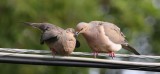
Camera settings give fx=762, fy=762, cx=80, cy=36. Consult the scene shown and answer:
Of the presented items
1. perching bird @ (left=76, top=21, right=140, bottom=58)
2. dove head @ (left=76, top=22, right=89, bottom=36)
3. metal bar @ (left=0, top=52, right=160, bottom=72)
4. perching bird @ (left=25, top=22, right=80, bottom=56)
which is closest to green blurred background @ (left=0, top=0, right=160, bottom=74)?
perching bird @ (left=76, top=21, right=140, bottom=58)

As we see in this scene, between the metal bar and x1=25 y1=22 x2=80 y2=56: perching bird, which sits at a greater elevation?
x1=25 y1=22 x2=80 y2=56: perching bird

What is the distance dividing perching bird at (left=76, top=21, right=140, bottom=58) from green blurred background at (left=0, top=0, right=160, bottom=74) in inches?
81.2

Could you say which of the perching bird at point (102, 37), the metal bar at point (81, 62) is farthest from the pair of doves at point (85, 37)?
the metal bar at point (81, 62)

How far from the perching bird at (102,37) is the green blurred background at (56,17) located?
81.2 inches

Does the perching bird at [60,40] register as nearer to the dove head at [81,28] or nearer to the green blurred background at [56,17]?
the dove head at [81,28]

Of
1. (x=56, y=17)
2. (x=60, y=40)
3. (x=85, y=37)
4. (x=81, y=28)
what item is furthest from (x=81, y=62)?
(x=56, y=17)

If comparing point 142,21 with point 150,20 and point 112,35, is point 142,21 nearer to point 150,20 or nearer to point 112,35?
point 150,20

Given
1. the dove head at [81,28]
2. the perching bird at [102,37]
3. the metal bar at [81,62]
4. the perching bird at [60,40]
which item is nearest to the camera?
the metal bar at [81,62]

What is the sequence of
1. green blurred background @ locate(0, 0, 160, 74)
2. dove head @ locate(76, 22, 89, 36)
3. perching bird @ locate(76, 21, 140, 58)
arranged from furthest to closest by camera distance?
1. green blurred background @ locate(0, 0, 160, 74)
2. perching bird @ locate(76, 21, 140, 58)
3. dove head @ locate(76, 22, 89, 36)

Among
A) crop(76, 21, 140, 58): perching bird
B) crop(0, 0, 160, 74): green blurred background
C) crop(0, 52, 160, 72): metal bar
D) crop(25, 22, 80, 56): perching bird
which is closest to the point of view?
crop(0, 52, 160, 72): metal bar

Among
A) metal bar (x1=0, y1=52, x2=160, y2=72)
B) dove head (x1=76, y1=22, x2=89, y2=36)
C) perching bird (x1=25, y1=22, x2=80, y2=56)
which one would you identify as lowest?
metal bar (x1=0, y1=52, x2=160, y2=72)

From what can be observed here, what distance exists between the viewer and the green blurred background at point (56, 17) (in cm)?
925

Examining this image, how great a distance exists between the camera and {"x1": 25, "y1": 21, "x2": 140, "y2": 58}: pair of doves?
6.30 meters

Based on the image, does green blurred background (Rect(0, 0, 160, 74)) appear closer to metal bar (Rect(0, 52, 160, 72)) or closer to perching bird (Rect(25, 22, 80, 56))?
perching bird (Rect(25, 22, 80, 56))
